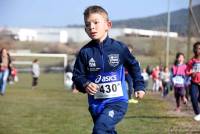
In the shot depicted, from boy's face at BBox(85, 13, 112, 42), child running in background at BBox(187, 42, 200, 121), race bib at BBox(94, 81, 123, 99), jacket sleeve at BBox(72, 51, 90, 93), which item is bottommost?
child running in background at BBox(187, 42, 200, 121)

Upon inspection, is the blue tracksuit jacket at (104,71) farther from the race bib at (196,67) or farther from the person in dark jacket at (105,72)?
the race bib at (196,67)

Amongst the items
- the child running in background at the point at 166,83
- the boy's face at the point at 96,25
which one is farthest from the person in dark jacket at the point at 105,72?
the child running in background at the point at 166,83

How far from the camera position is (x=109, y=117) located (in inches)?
287

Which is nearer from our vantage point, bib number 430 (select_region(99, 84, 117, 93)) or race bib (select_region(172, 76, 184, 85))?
bib number 430 (select_region(99, 84, 117, 93))

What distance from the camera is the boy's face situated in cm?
724

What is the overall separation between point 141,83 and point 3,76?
1759 cm

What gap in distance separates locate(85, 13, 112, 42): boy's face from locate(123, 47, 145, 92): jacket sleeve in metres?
0.42

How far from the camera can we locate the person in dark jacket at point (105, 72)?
738 cm

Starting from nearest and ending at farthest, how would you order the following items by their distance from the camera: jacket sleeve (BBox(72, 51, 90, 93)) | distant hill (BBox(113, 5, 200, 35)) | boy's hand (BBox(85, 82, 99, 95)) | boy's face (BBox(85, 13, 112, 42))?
boy's hand (BBox(85, 82, 99, 95)) < boy's face (BBox(85, 13, 112, 42)) < jacket sleeve (BBox(72, 51, 90, 93)) < distant hill (BBox(113, 5, 200, 35))

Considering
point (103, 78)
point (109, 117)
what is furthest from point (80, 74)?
point (109, 117)

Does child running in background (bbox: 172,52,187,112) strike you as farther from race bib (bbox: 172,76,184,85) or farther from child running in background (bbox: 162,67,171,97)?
child running in background (bbox: 162,67,171,97)

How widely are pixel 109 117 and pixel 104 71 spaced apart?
1.90 ft

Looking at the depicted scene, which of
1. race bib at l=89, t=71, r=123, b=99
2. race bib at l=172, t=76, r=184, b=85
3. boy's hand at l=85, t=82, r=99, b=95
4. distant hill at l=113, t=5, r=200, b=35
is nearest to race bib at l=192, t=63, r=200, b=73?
race bib at l=172, t=76, r=184, b=85

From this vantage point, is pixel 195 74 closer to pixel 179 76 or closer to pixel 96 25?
pixel 179 76
